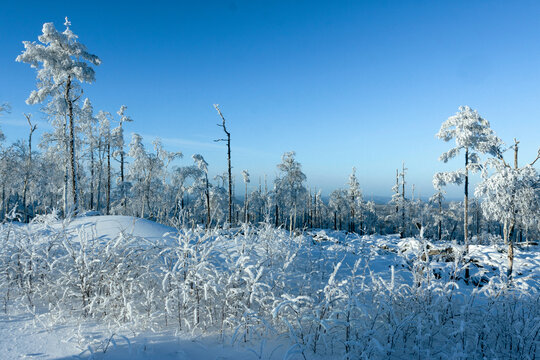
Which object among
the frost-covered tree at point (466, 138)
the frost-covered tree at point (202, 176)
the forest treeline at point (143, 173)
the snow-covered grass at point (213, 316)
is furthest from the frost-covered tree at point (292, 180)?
the snow-covered grass at point (213, 316)

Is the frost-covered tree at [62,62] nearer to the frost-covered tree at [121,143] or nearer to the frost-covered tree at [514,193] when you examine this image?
the frost-covered tree at [121,143]

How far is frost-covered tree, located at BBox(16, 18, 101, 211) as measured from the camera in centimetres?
1184

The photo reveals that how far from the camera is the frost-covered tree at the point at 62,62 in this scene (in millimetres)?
11844

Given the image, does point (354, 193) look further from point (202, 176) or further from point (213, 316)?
point (213, 316)

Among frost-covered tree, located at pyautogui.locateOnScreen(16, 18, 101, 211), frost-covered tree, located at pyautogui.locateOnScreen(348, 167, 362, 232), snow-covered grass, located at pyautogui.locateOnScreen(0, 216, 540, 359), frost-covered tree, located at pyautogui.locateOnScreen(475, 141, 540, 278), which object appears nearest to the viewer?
snow-covered grass, located at pyautogui.locateOnScreen(0, 216, 540, 359)

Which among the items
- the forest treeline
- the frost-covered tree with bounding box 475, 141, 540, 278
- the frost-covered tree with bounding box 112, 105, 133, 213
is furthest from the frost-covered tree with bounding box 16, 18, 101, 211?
the frost-covered tree with bounding box 475, 141, 540, 278

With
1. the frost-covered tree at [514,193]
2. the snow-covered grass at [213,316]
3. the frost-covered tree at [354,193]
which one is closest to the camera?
the snow-covered grass at [213,316]

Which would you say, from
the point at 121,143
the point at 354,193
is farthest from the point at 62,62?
the point at 354,193

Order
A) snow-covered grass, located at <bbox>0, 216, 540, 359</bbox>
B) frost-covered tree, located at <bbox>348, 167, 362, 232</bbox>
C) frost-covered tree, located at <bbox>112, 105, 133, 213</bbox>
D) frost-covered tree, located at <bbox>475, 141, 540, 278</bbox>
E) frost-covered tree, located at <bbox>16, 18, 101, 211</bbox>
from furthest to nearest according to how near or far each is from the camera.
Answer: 1. frost-covered tree, located at <bbox>348, 167, 362, 232</bbox>
2. frost-covered tree, located at <bbox>112, 105, 133, 213</bbox>
3. frost-covered tree, located at <bbox>16, 18, 101, 211</bbox>
4. frost-covered tree, located at <bbox>475, 141, 540, 278</bbox>
5. snow-covered grass, located at <bbox>0, 216, 540, 359</bbox>

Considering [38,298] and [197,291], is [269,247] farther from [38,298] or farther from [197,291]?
[38,298]

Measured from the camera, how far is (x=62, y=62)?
1221cm

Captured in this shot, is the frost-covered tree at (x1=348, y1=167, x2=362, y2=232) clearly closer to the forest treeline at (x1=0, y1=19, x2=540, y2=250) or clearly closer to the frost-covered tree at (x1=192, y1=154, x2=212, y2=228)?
the forest treeline at (x1=0, y1=19, x2=540, y2=250)

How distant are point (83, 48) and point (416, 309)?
16300 millimetres

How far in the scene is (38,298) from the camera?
163 inches
